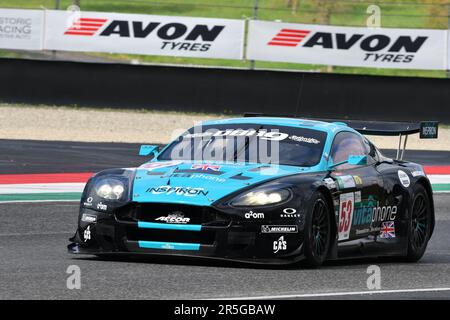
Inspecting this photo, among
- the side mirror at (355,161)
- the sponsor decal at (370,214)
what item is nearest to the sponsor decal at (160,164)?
the side mirror at (355,161)

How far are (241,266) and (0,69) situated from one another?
1716cm

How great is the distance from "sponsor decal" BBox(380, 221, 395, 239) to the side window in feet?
2.15

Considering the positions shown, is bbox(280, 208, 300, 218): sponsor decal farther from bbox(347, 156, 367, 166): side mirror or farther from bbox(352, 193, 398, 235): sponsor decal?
bbox(347, 156, 367, 166): side mirror

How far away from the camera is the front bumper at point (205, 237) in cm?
923

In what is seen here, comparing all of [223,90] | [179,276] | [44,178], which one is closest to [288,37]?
[223,90]

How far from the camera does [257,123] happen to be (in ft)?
35.6

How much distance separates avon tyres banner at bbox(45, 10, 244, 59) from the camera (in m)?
28.5

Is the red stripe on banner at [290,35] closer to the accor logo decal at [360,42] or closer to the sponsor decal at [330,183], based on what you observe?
the accor logo decal at [360,42]

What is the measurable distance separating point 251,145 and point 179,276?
193 cm

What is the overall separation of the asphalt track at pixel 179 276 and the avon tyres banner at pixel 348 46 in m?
15.9

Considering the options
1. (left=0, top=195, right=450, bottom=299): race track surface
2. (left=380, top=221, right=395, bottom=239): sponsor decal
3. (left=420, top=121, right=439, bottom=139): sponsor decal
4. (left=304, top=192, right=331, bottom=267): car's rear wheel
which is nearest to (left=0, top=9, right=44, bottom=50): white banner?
(left=0, top=195, right=450, bottom=299): race track surface

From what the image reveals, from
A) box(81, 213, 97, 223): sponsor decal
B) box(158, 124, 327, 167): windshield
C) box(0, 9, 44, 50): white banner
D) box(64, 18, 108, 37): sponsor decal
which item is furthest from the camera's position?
box(64, 18, 108, 37): sponsor decal

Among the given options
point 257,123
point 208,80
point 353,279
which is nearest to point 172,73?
point 208,80

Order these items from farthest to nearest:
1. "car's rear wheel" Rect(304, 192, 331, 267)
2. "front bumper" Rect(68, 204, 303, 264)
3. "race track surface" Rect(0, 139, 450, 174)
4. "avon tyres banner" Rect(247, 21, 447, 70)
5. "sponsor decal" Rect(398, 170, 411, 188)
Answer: "avon tyres banner" Rect(247, 21, 447, 70)
"race track surface" Rect(0, 139, 450, 174)
"sponsor decal" Rect(398, 170, 411, 188)
"car's rear wheel" Rect(304, 192, 331, 267)
"front bumper" Rect(68, 204, 303, 264)
